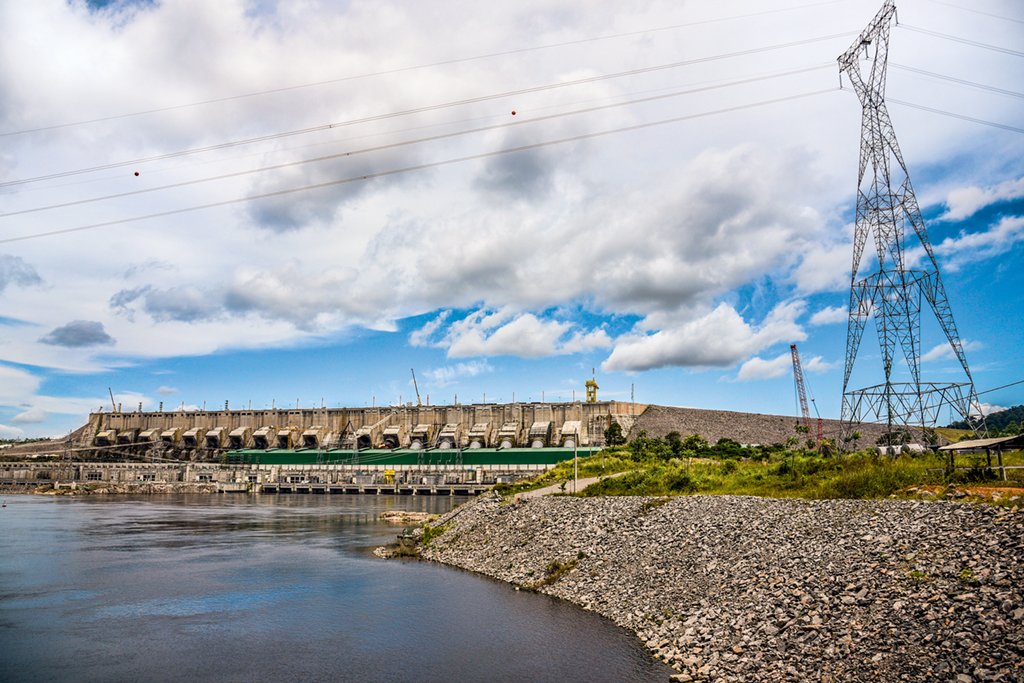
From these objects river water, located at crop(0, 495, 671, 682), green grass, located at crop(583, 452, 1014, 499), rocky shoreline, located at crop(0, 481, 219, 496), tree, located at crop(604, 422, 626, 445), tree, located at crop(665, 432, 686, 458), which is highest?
tree, located at crop(604, 422, 626, 445)

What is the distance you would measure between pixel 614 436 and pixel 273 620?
88.0m

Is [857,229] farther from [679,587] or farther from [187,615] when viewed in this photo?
[187,615]

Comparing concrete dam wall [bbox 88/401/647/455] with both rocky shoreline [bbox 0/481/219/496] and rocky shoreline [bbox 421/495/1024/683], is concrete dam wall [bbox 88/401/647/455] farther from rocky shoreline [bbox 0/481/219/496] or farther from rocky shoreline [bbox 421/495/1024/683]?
rocky shoreline [bbox 421/495/1024/683]

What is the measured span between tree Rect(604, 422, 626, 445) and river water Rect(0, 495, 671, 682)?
63.6 metres

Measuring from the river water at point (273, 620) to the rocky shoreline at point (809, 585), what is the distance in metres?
2.15

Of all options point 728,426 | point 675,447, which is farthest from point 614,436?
point 675,447

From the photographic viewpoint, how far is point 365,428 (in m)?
139

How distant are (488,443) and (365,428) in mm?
28359

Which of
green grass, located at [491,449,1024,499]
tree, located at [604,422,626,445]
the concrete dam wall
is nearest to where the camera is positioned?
green grass, located at [491,449,1024,499]

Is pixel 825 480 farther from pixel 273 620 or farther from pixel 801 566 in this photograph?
pixel 273 620

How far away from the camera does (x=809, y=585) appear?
2405cm

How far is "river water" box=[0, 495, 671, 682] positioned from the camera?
2412cm

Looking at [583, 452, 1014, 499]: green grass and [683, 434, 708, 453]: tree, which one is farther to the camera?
[683, 434, 708, 453]: tree

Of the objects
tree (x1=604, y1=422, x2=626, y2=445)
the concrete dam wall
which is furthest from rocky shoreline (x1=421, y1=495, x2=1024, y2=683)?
the concrete dam wall
